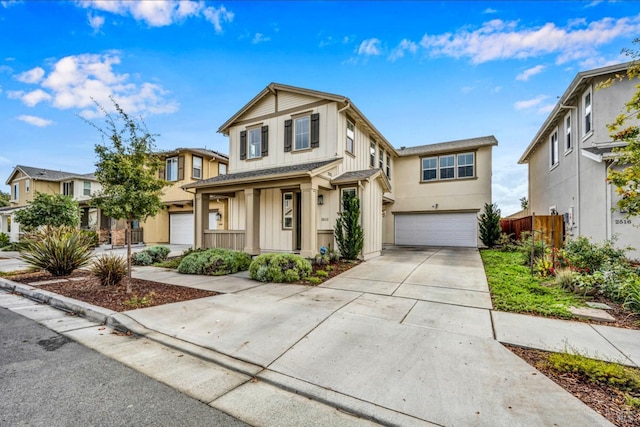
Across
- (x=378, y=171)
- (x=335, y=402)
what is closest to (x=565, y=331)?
(x=335, y=402)

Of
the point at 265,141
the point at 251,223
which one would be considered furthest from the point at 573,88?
the point at 251,223

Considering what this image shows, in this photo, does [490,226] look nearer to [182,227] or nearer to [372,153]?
[372,153]

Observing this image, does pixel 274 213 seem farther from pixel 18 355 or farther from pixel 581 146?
pixel 581 146

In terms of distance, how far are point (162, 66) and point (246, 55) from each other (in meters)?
3.79

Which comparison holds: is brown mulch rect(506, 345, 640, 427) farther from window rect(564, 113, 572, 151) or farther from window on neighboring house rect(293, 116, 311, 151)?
window rect(564, 113, 572, 151)

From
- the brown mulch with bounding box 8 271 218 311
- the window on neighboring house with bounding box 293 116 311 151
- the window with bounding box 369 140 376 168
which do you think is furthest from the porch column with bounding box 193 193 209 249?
the window with bounding box 369 140 376 168

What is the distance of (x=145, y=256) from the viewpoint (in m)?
10.9

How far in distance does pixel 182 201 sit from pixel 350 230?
44.8ft

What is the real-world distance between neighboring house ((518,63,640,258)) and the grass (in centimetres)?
322

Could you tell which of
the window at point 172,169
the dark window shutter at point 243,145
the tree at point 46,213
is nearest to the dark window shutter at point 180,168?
the window at point 172,169

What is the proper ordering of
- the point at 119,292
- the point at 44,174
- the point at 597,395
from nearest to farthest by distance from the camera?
the point at 597,395, the point at 119,292, the point at 44,174

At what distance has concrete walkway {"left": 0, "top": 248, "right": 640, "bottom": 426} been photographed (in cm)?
245

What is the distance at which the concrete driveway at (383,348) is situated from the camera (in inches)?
96.0

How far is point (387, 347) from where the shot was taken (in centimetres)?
359
